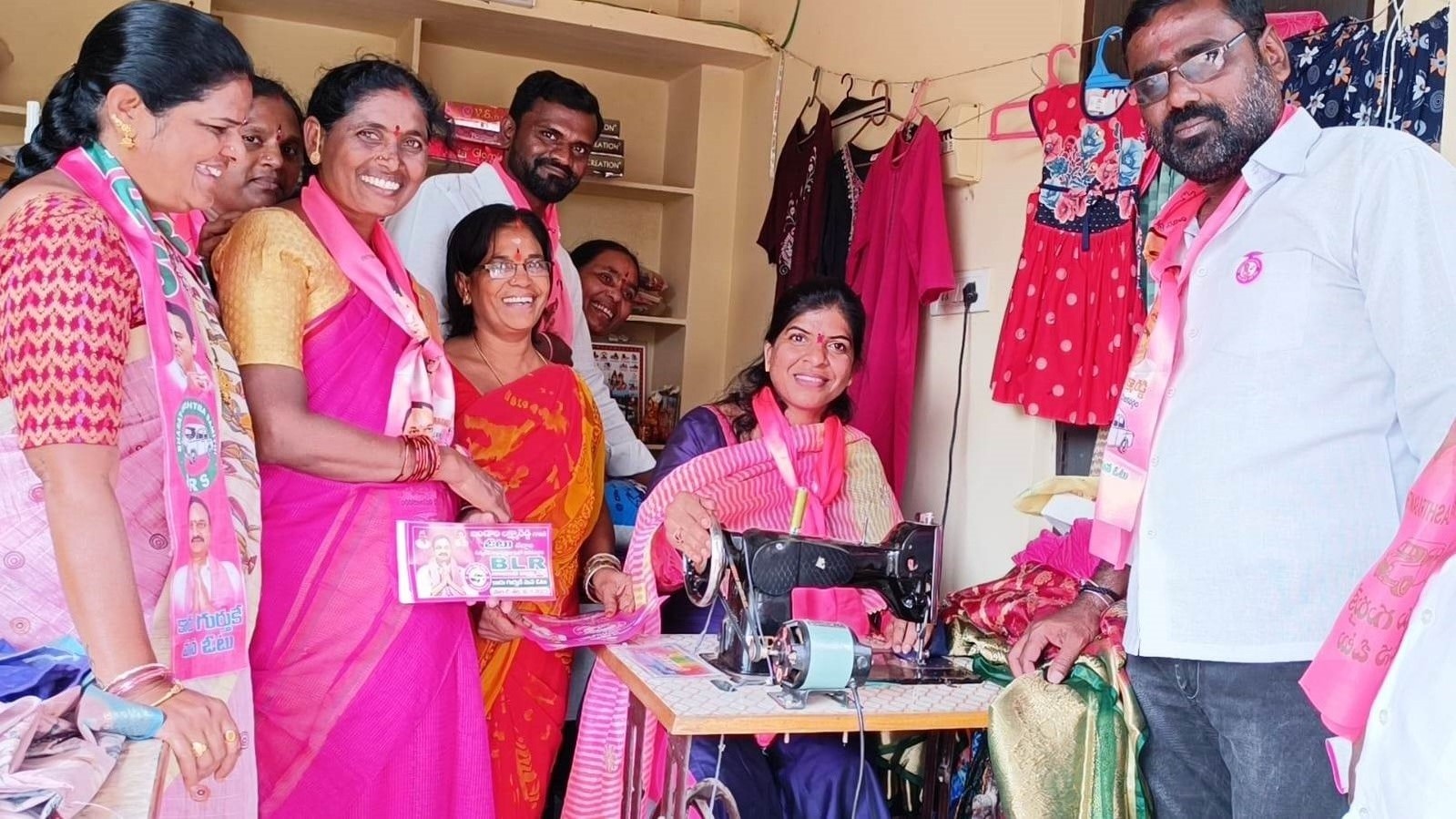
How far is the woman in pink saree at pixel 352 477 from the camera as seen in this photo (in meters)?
1.85

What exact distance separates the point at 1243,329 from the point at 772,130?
3.18 meters

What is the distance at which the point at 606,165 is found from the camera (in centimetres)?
475

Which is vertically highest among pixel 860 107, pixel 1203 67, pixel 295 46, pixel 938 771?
pixel 295 46

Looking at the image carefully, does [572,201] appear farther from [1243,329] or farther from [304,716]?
[1243,329]

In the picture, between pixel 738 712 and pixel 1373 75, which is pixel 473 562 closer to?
pixel 738 712

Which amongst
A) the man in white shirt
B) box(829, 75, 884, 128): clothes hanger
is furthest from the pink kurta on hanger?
the man in white shirt

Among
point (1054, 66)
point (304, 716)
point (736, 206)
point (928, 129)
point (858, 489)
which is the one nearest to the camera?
point (304, 716)

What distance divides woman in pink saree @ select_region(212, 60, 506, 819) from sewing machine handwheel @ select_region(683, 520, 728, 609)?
14.3 inches

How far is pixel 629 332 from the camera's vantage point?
506 centimetres

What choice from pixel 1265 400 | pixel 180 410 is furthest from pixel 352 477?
pixel 1265 400

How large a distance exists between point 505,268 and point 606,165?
237cm

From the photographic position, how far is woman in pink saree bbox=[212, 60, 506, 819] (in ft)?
6.08

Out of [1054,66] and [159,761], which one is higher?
[1054,66]

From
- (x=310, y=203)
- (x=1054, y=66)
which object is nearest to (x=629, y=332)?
(x=1054, y=66)
